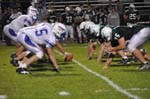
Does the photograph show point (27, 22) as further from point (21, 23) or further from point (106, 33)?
point (106, 33)

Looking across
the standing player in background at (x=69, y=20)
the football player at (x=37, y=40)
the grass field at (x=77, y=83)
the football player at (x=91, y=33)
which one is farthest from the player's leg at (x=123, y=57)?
the standing player in background at (x=69, y=20)

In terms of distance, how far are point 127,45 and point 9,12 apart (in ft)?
51.9

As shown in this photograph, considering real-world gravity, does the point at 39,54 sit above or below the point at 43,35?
below

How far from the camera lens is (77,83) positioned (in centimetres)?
1195

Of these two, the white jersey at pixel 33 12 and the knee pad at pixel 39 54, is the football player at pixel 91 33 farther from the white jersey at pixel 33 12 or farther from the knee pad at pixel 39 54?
the knee pad at pixel 39 54

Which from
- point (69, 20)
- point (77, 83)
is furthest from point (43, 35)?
point (69, 20)

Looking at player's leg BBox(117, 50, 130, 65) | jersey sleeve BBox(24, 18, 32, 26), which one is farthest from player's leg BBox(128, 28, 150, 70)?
jersey sleeve BBox(24, 18, 32, 26)

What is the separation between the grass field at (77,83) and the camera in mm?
10266

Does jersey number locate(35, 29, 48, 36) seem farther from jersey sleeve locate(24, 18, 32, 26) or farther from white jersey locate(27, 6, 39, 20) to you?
jersey sleeve locate(24, 18, 32, 26)

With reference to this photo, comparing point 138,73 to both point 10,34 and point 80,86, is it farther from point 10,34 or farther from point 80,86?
point 10,34

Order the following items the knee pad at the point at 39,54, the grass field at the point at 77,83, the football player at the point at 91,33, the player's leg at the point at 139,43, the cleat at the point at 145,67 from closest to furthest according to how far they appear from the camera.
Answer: the grass field at the point at 77,83, the knee pad at the point at 39,54, the player's leg at the point at 139,43, the cleat at the point at 145,67, the football player at the point at 91,33

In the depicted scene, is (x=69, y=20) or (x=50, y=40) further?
(x=69, y=20)

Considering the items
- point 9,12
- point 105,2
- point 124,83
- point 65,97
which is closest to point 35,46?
point 124,83

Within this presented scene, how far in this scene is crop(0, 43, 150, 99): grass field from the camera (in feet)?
33.7
